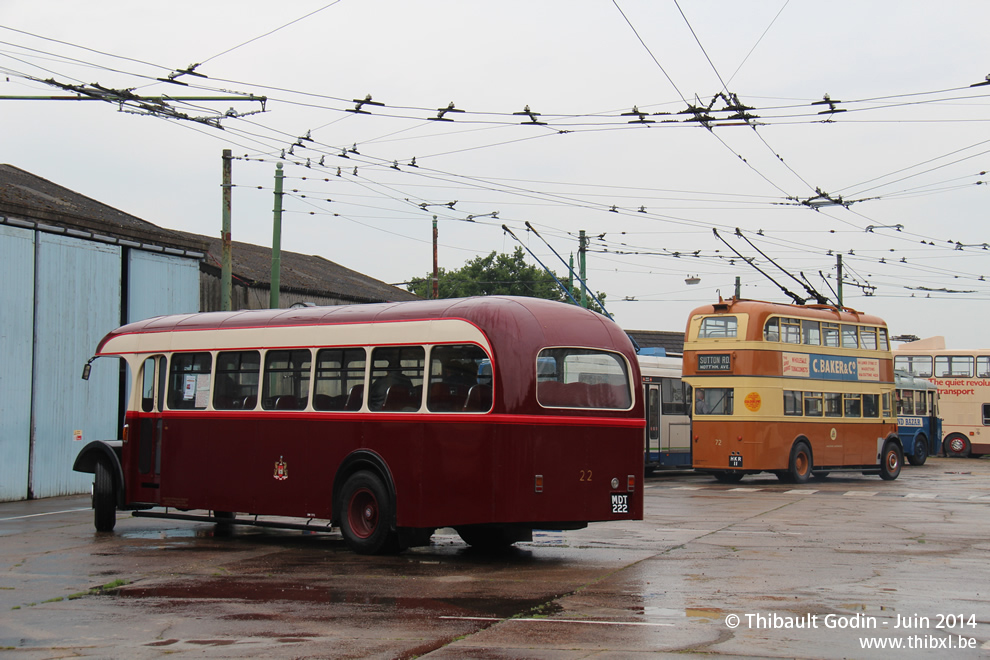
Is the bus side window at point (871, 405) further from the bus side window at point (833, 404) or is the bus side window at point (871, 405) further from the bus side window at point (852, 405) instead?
the bus side window at point (833, 404)

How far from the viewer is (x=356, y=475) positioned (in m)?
13.0

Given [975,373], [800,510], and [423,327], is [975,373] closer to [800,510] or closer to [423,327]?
[800,510]

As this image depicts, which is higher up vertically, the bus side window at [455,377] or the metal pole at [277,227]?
the metal pole at [277,227]

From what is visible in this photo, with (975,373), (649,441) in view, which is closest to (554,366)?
(649,441)

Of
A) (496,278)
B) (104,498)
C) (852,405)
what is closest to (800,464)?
(852,405)

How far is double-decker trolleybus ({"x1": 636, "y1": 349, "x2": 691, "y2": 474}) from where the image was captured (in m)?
30.1

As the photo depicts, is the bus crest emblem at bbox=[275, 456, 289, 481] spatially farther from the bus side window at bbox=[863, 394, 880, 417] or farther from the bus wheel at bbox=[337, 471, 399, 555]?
the bus side window at bbox=[863, 394, 880, 417]

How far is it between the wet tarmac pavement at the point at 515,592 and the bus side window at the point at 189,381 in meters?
1.83

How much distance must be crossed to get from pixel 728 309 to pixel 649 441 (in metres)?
4.78

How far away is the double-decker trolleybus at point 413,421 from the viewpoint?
39.6 ft

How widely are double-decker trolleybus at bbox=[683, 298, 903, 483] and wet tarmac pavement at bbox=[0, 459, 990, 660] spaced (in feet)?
30.0

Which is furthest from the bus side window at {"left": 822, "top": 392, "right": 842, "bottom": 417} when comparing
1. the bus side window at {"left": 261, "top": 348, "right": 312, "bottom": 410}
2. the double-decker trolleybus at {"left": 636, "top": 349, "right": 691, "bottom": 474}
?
the bus side window at {"left": 261, "top": 348, "right": 312, "bottom": 410}

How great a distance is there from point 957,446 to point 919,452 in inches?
317

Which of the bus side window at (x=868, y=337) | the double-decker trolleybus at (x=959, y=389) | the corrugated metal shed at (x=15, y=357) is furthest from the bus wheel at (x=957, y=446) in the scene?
the corrugated metal shed at (x=15, y=357)
